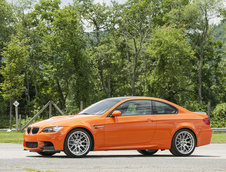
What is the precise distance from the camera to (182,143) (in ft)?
42.0

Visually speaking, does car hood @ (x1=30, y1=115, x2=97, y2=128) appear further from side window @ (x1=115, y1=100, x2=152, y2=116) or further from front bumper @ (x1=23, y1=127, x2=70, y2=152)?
side window @ (x1=115, y1=100, x2=152, y2=116)

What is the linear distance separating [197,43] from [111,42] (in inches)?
423

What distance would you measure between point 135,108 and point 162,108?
2.61 feet

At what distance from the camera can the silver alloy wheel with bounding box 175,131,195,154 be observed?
12750 mm

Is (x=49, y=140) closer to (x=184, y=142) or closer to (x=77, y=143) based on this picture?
(x=77, y=143)

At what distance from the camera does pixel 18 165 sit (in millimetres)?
9961

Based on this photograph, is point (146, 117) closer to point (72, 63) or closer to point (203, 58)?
point (72, 63)

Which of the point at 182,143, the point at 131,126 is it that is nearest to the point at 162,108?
the point at 182,143

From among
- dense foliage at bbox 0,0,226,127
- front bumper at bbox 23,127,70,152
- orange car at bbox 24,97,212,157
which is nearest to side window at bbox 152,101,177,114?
orange car at bbox 24,97,212,157

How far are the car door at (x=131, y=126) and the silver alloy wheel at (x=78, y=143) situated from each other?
550 millimetres

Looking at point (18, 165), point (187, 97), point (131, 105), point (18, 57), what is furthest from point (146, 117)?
point (187, 97)

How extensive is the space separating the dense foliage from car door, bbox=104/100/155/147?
3498 centimetres

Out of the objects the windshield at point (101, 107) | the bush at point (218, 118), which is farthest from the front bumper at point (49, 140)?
the bush at point (218, 118)

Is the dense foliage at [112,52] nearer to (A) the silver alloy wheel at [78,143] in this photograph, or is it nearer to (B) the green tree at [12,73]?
(B) the green tree at [12,73]
